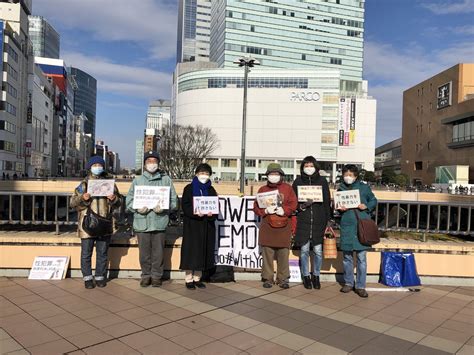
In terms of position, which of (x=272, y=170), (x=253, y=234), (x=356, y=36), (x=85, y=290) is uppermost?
(x=356, y=36)

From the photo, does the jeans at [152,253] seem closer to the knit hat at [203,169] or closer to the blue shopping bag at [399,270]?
the knit hat at [203,169]

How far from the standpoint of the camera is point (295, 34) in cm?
11388

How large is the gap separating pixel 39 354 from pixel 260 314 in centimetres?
256

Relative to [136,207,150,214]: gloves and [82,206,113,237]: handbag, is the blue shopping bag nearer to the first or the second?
[136,207,150,214]: gloves

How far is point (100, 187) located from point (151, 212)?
87cm

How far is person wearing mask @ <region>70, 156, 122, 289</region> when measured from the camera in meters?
6.05

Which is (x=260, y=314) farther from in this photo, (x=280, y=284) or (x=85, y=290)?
(x=85, y=290)

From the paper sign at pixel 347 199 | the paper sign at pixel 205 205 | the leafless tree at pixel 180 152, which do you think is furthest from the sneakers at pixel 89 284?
the leafless tree at pixel 180 152

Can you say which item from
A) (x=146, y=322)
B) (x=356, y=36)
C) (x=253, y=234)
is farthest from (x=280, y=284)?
(x=356, y=36)

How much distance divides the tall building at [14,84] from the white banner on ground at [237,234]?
222ft

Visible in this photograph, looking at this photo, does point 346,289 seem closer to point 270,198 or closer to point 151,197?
point 270,198

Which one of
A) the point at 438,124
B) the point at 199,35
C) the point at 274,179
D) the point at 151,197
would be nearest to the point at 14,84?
the point at 151,197

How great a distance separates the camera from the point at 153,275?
6.23 m

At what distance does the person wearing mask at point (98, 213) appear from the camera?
6.05 metres
